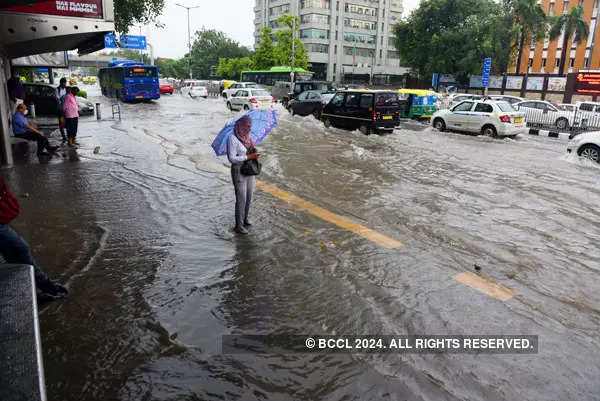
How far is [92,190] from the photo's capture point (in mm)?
8328

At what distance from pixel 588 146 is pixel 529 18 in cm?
3623

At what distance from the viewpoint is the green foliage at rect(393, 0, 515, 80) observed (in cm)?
4141

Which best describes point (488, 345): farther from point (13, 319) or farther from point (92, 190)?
point (92, 190)

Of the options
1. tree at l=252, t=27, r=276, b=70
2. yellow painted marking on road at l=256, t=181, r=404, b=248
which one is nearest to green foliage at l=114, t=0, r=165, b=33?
yellow painted marking on road at l=256, t=181, r=404, b=248

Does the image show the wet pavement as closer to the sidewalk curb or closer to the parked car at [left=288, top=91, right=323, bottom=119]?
the sidewalk curb

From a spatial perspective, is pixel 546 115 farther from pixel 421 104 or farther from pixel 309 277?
pixel 309 277

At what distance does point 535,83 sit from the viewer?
33344 millimetres

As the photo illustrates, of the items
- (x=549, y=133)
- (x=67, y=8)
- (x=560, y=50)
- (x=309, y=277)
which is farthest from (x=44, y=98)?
(x=560, y=50)

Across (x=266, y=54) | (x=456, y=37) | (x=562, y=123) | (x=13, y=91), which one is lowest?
(x=562, y=123)

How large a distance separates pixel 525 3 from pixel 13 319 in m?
49.2

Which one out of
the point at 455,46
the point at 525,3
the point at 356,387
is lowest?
the point at 356,387

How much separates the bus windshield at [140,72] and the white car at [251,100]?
9548 millimetres

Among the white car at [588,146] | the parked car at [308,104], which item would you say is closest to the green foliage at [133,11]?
the parked car at [308,104]

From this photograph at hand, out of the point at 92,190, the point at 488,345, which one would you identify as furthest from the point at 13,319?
the point at 92,190
